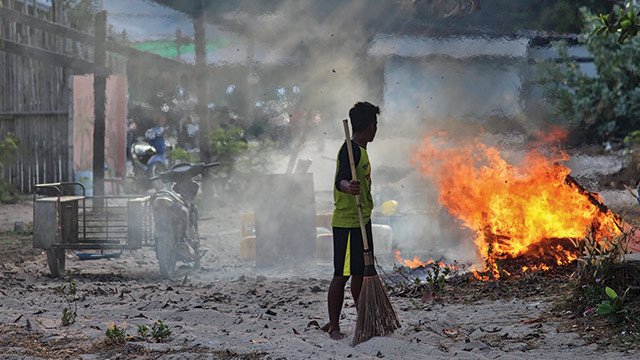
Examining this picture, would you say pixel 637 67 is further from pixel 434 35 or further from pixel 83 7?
pixel 83 7

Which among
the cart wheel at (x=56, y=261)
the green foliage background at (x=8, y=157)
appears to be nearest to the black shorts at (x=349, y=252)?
the cart wheel at (x=56, y=261)

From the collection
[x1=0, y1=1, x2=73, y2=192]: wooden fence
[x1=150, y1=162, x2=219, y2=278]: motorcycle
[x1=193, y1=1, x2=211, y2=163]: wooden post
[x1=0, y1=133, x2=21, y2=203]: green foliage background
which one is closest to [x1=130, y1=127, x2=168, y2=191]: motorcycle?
[x1=0, y1=1, x2=73, y2=192]: wooden fence

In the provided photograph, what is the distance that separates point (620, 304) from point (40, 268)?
7.33 m

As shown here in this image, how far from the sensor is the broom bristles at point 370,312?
519 cm

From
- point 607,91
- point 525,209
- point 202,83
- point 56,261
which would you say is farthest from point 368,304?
point 607,91

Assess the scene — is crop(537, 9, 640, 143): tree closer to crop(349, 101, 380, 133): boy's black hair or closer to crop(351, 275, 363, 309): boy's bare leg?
crop(349, 101, 380, 133): boy's black hair

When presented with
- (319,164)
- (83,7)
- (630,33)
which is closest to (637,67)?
(319,164)

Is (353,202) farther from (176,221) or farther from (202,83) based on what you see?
(202,83)

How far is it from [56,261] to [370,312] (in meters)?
5.14

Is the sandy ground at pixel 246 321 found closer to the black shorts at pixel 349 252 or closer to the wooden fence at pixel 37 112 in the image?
the black shorts at pixel 349 252

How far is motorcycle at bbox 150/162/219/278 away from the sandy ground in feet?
1.12

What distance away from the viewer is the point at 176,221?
9.16 meters

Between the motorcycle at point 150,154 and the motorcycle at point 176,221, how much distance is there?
Result: 395 inches

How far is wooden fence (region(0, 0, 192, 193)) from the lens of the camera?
1545 centimetres
